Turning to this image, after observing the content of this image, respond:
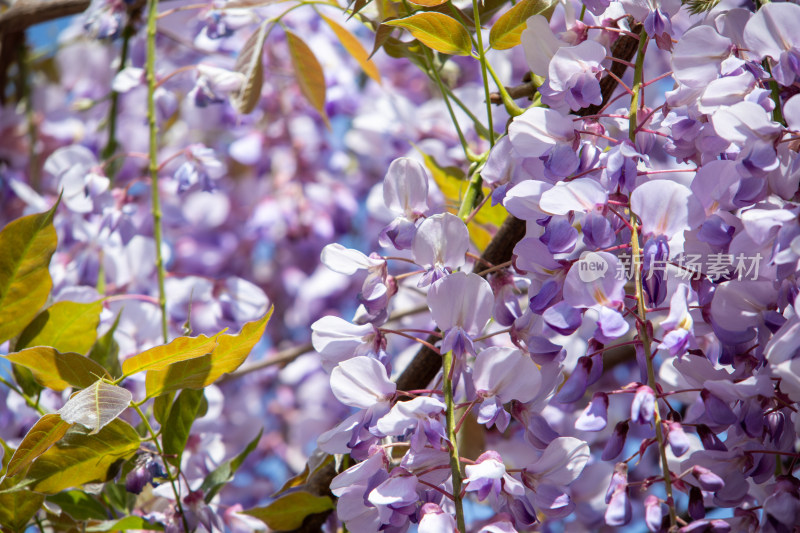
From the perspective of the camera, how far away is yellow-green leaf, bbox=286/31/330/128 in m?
0.99

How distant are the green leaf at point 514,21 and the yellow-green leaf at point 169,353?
1.14 feet

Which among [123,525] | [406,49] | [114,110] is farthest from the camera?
[114,110]

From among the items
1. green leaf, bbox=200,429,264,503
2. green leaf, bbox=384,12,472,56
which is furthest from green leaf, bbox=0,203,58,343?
green leaf, bbox=384,12,472,56

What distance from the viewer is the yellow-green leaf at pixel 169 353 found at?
1.92 ft

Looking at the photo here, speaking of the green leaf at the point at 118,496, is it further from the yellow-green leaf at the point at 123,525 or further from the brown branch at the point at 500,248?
the brown branch at the point at 500,248

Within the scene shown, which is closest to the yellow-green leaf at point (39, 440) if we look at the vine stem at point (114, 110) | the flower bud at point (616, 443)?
the flower bud at point (616, 443)

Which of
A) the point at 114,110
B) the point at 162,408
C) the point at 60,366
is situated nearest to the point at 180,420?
the point at 162,408

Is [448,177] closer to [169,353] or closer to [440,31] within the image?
[440,31]

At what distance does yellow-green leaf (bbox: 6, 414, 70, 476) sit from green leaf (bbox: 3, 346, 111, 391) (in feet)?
0.18

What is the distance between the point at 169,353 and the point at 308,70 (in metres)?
0.51

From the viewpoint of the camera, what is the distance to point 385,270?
2.01ft

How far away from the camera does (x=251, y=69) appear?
3.01ft

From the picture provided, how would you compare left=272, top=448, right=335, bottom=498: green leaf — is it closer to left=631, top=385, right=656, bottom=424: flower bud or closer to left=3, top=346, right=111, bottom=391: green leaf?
left=3, top=346, right=111, bottom=391: green leaf

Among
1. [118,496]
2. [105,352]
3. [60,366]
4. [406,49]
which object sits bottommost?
[118,496]
